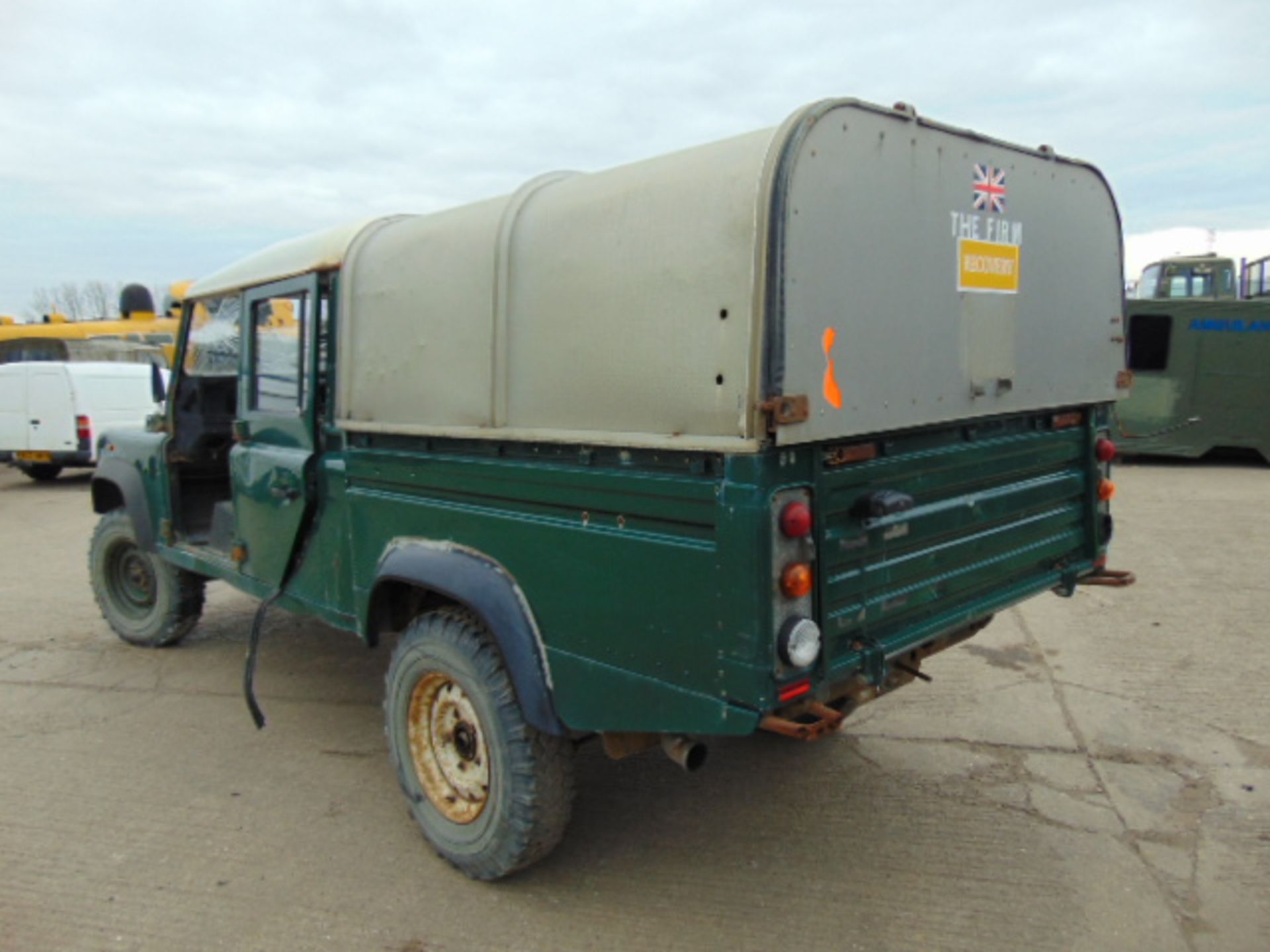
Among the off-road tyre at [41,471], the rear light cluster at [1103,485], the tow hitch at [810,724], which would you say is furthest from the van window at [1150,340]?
the off-road tyre at [41,471]

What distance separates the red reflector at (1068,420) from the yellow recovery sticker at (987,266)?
2.04 ft

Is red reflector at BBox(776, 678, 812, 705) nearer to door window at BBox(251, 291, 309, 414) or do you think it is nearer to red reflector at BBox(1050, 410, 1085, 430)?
red reflector at BBox(1050, 410, 1085, 430)

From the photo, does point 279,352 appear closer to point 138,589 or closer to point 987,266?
point 138,589

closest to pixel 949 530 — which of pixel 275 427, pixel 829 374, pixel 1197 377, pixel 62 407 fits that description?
pixel 829 374

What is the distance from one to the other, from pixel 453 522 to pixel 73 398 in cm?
1184

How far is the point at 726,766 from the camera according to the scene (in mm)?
3918

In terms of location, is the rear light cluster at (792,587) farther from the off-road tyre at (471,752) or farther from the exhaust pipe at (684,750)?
the off-road tyre at (471,752)

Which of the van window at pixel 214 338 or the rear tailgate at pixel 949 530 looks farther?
the van window at pixel 214 338

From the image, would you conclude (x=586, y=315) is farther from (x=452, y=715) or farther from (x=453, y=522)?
(x=452, y=715)

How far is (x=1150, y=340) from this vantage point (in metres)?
12.4

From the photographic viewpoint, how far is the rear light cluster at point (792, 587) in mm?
2297

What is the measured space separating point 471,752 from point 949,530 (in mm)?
1769

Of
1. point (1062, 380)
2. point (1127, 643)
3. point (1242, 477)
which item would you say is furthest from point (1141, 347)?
point (1062, 380)

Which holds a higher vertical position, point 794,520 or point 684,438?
point 684,438
